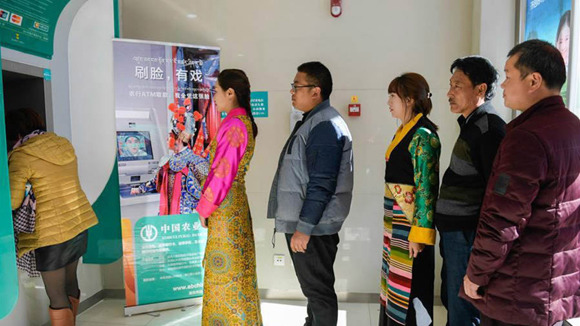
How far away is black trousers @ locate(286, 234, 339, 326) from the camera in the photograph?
1935 millimetres

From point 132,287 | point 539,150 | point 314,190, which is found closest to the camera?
point 539,150

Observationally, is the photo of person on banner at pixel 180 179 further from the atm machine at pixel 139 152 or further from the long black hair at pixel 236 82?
the long black hair at pixel 236 82

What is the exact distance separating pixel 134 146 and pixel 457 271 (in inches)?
89.4

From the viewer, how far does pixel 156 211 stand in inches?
113

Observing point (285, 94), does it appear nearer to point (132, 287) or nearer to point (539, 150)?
point (132, 287)

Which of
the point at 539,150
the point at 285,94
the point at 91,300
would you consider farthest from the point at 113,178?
the point at 539,150

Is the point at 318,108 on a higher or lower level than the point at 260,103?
lower

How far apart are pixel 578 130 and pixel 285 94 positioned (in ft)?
7.07

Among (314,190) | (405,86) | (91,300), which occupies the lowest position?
(91,300)

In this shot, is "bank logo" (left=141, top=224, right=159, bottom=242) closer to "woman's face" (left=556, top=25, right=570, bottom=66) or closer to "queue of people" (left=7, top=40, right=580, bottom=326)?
"queue of people" (left=7, top=40, right=580, bottom=326)

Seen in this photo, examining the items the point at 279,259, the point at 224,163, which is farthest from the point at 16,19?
the point at 279,259

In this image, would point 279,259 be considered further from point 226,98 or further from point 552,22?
point 552,22

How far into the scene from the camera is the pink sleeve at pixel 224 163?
1996mm

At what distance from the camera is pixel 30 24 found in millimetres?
2336
